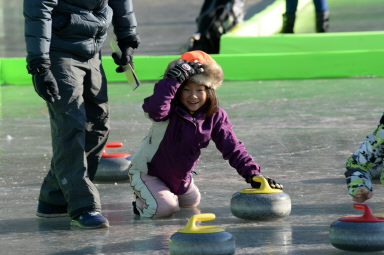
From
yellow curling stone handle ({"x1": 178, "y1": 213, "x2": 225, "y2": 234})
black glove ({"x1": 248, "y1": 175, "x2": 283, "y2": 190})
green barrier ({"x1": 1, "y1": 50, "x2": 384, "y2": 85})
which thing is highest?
yellow curling stone handle ({"x1": 178, "y1": 213, "x2": 225, "y2": 234})

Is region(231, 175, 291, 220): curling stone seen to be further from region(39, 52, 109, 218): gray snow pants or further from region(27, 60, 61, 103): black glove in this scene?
region(27, 60, 61, 103): black glove

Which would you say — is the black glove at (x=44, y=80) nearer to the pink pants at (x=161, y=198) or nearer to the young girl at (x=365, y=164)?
the pink pants at (x=161, y=198)

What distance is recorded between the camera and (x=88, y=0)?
4.98 m

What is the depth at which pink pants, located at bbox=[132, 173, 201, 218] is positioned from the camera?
5.13 metres

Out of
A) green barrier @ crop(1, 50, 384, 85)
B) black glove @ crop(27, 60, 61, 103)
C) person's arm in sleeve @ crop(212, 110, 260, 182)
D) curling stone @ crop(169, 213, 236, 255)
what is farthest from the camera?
green barrier @ crop(1, 50, 384, 85)

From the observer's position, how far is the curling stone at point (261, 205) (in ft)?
16.2

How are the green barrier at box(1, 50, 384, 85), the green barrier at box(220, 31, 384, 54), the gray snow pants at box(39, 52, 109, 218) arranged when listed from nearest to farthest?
1. the gray snow pants at box(39, 52, 109, 218)
2. the green barrier at box(1, 50, 384, 85)
3. the green barrier at box(220, 31, 384, 54)

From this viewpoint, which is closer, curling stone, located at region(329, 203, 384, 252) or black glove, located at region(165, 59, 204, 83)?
curling stone, located at region(329, 203, 384, 252)

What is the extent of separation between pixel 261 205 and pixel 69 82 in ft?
3.91

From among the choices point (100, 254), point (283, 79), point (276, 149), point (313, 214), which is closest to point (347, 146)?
point (276, 149)

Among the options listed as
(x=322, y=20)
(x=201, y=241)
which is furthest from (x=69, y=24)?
(x=322, y=20)

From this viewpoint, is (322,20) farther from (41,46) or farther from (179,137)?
(41,46)

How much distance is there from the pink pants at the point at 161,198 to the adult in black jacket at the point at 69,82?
11.0 inches

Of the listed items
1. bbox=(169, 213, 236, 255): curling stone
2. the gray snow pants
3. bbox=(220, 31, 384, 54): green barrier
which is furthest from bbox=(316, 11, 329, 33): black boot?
bbox=(169, 213, 236, 255): curling stone
